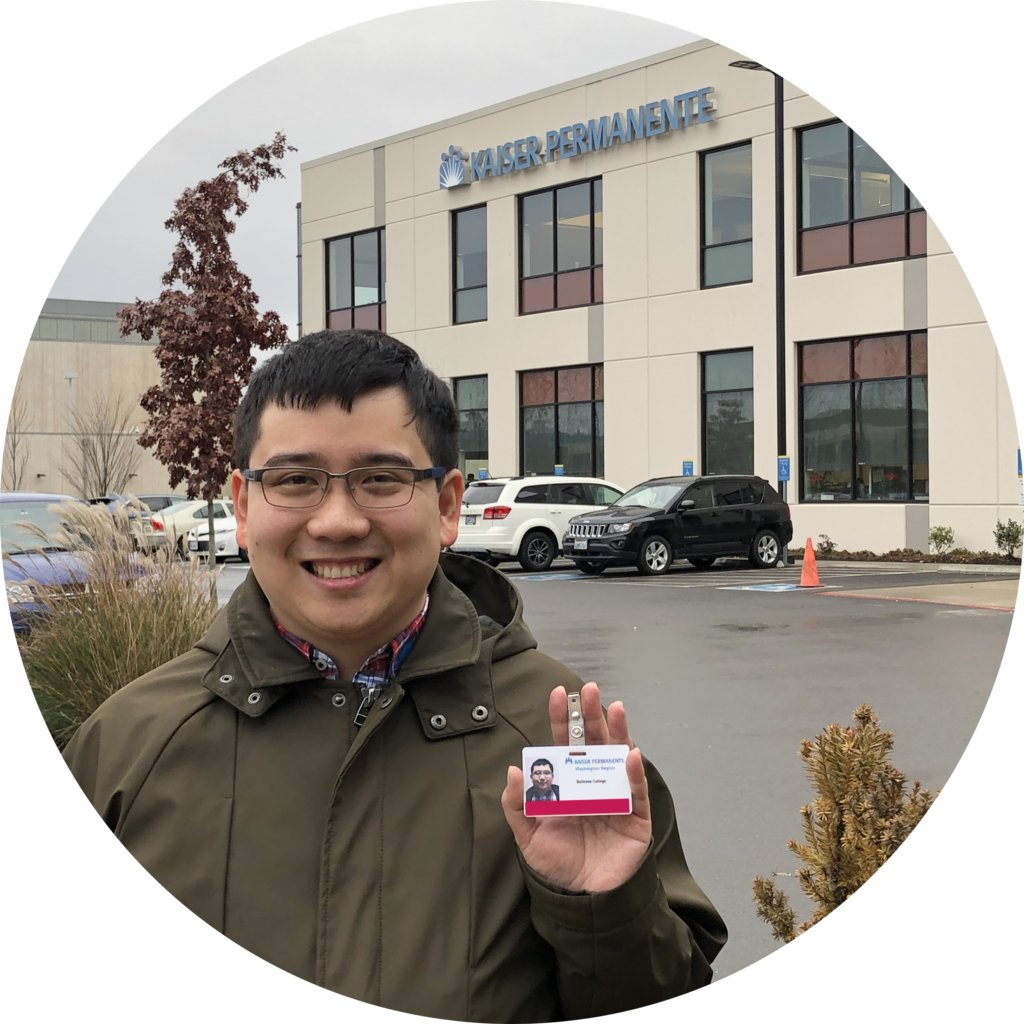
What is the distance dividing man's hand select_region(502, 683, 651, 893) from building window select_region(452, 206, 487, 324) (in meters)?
30.3

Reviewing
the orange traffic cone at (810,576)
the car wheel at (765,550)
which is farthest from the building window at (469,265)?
the orange traffic cone at (810,576)

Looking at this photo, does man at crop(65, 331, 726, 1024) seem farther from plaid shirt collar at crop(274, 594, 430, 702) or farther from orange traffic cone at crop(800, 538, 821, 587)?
orange traffic cone at crop(800, 538, 821, 587)

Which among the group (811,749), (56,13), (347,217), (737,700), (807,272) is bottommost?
(737,700)

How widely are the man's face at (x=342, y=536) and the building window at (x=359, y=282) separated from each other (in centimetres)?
3237

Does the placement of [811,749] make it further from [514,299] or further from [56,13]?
[514,299]

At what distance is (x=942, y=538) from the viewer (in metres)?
22.3

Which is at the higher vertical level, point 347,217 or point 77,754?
point 347,217

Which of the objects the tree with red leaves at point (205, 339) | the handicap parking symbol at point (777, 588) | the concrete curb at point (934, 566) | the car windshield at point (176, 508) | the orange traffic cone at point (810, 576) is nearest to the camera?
the tree with red leaves at point (205, 339)

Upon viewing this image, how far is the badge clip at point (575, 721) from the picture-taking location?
1367 mm

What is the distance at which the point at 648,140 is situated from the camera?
27.4 metres

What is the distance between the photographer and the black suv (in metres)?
19.8

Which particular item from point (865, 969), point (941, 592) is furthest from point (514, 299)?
point (865, 969)

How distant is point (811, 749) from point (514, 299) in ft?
92.1

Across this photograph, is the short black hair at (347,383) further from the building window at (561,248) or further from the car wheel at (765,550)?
the building window at (561,248)
